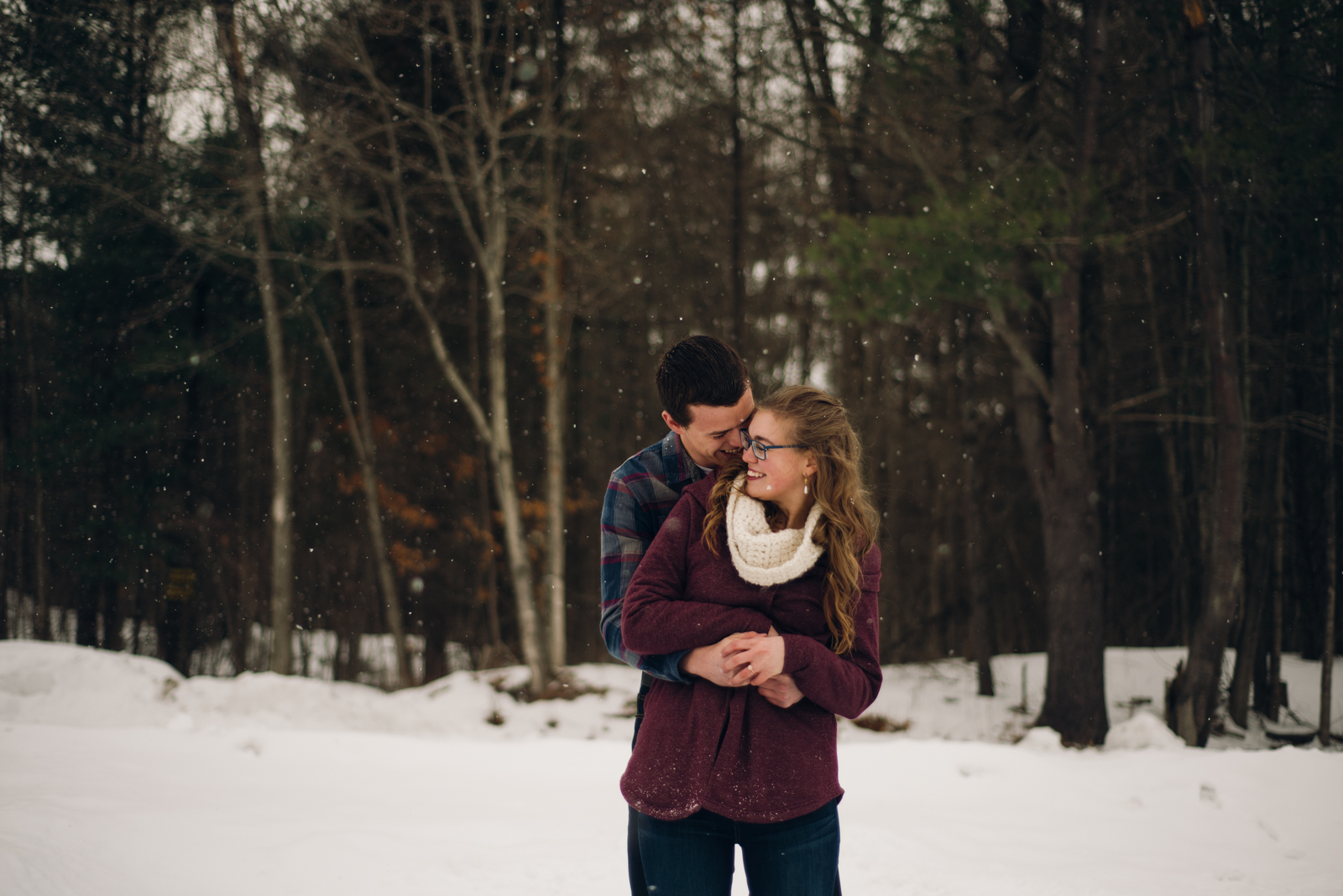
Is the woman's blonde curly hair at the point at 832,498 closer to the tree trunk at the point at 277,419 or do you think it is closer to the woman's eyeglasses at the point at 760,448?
the woman's eyeglasses at the point at 760,448

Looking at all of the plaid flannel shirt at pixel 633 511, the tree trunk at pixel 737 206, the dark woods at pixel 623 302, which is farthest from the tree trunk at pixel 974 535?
the plaid flannel shirt at pixel 633 511

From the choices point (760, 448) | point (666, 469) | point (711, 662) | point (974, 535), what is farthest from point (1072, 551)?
point (711, 662)

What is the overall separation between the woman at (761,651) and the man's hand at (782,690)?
0.04 ft

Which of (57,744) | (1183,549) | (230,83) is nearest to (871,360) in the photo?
(1183,549)

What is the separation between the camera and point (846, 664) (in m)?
1.60

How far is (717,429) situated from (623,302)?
1167cm

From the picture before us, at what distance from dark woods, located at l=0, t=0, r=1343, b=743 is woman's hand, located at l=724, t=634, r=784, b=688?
580 centimetres

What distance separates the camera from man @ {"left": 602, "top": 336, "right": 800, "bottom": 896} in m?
1.89

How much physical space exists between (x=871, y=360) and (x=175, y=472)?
9.94m

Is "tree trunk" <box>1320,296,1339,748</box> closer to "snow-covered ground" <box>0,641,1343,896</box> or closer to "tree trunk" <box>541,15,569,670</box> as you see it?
"snow-covered ground" <box>0,641,1343,896</box>

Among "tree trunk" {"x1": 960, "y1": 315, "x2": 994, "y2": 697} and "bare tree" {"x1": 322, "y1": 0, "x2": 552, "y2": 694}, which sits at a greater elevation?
"bare tree" {"x1": 322, "y1": 0, "x2": 552, "y2": 694}

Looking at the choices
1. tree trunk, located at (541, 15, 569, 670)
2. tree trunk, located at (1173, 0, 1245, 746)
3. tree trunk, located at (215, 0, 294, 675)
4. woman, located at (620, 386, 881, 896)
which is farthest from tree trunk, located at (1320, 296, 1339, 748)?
tree trunk, located at (215, 0, 294, 675)

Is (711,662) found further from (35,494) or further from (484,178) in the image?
(35,494)

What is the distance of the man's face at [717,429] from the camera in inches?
75.4
